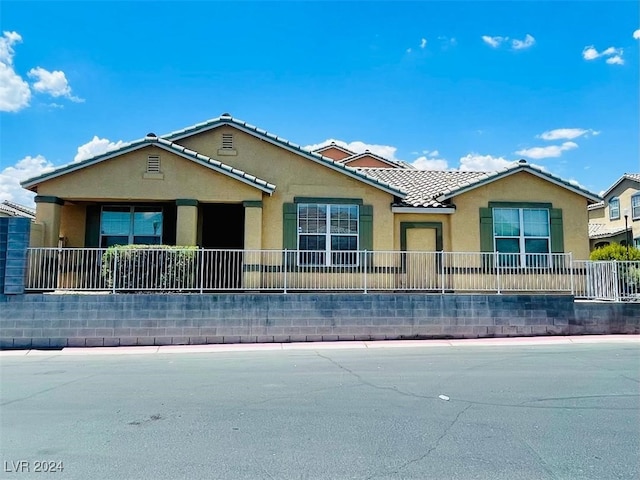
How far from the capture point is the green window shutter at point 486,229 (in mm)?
15180

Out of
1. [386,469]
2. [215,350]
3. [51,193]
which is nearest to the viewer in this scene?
[386,469]

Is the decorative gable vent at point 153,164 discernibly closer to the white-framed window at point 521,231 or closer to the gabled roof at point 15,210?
the gabled roof at point 15,210

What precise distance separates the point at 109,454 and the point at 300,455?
1.87 metres

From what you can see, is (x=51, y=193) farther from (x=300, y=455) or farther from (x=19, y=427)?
(x=300, y=455)

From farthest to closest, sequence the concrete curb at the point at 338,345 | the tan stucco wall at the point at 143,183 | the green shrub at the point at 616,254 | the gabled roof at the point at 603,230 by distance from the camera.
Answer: the gabled roof at the point at 603,230
the green shrub at the point at 616,254
the tan stucco wall at the point at 143,183
the concrete curb at the point at 338,345

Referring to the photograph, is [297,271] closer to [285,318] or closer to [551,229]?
[285,318]

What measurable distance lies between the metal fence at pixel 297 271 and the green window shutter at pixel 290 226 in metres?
0.65

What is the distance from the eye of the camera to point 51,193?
13.5m

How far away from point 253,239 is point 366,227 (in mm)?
3627

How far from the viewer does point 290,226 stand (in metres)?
14.6

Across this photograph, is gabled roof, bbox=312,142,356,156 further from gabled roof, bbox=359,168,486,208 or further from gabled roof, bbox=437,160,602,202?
gabled roof, bbox=437,160,602,202

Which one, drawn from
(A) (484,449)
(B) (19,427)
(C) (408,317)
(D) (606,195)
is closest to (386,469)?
(A) (484,449)

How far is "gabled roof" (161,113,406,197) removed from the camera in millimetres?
14867

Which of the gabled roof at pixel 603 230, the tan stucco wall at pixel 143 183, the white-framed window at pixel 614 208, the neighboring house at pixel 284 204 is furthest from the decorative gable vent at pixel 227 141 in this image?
the white-framed window at pixel 614 208
